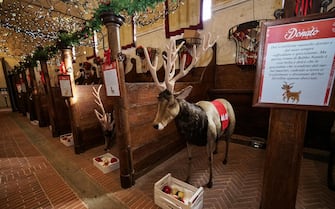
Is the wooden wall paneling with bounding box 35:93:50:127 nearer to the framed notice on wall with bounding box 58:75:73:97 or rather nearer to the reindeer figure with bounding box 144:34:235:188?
the framed notice on wall with bounding box 58:75:73:97

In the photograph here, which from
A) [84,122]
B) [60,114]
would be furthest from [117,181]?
[60,114]

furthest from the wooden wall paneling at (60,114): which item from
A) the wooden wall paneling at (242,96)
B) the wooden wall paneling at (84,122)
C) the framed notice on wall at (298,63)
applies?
the framed notice on wall at (298,63)

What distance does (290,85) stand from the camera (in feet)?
3.32

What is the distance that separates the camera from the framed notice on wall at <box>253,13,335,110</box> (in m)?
0.89

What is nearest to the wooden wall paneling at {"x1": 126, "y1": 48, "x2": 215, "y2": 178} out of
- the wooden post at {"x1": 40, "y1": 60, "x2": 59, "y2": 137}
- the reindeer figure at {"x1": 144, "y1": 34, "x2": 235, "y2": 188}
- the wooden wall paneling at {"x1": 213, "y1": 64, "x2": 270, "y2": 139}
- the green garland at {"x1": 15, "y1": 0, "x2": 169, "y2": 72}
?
the reindeer figure at {"x1": 144, "y1": 34, "x2": 235, "y2": 188}

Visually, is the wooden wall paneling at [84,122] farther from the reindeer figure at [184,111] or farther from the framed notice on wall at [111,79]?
the reindeer figure at [184,111]

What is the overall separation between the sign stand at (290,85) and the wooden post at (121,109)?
1590 millimetres

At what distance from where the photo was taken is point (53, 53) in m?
3.95

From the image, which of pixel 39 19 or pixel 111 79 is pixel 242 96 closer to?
pixel 111 79

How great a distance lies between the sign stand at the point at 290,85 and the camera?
35.4 inches

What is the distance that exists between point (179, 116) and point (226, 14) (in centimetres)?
345

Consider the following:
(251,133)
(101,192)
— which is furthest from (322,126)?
(101,192)

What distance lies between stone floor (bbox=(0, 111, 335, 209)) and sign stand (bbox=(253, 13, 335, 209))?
3.15 ft

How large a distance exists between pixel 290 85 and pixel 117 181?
8.27 ft
